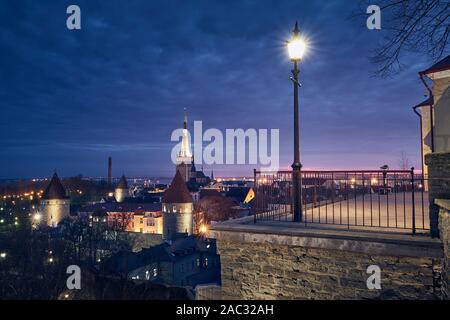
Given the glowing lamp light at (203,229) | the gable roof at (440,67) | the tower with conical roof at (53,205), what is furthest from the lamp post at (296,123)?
the tower with conical roof at (53,205)

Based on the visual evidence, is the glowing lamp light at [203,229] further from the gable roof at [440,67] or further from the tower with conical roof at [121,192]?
the gable roof at [440,67]

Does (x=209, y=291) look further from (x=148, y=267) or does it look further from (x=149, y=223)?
(x=149, y=223)

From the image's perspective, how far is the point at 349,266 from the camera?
4910 mm

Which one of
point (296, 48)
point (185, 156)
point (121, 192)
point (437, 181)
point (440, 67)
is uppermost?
point (185, 156)

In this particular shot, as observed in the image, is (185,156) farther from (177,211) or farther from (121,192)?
(177,211)

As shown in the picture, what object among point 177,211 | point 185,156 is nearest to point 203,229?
point 177,211

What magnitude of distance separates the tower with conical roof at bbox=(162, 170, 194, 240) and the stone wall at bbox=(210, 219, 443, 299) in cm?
4394

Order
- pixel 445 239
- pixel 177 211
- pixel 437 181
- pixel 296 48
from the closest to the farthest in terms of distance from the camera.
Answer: pixel 445 239 < pixel 437 181 < pixel 296 48 < pixel 177 211

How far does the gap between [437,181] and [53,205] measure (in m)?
67.0

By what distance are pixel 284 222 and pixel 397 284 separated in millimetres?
2370

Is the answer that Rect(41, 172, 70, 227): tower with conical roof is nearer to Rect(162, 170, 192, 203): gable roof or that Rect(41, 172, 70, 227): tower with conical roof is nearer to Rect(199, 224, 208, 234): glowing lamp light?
Rect(162, 170, 192, 203): gable roof

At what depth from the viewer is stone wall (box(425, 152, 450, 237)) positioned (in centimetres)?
467

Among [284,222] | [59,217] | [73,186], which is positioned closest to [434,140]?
[284,222]

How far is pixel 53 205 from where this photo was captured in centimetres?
6012
